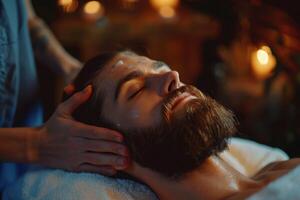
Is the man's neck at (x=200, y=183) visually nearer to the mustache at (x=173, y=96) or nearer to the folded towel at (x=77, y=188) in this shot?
the folded towel at (x=77, y=188)

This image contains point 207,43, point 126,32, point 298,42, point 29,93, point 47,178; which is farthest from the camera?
point 207,43

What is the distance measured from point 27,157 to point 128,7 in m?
2.26

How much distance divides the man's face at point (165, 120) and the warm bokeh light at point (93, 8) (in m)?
1.93

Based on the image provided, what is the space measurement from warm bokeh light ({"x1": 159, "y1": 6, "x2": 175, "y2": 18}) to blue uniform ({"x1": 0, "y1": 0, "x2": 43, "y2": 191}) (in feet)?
6.10

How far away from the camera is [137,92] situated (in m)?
1.18

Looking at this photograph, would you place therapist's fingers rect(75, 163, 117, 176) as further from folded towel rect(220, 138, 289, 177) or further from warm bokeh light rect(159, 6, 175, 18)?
warm bokeh light rect(159, 6, 175, 18)

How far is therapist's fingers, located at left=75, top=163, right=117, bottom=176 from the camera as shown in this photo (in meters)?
1.16

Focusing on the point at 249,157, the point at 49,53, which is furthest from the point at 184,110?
the point at 49,53

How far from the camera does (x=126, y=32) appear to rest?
10.4 ft

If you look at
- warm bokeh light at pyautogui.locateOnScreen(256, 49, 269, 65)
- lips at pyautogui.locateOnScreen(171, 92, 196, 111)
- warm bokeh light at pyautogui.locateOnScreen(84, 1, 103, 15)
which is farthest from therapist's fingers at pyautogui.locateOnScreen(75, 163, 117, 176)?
warm bokeh light at pyautogui.locateOnScreen(84, 1, 103, 15)

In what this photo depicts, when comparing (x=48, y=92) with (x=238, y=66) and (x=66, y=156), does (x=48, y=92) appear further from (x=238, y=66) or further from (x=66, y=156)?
(x=66, y=156)

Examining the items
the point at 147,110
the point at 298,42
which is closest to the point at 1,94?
the point at 147,110

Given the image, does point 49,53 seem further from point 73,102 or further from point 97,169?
point 97,169

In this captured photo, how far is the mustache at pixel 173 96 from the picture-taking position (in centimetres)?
112
